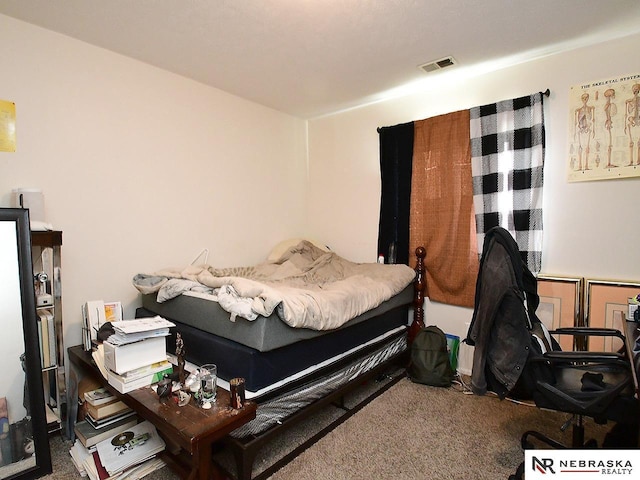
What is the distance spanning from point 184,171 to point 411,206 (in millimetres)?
1931

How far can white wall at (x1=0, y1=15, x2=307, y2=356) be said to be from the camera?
1981mm

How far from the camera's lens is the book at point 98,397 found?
1.74m

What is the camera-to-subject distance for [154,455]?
5.58 feet

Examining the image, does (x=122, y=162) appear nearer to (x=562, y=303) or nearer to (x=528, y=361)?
A: (x=528, y=361)

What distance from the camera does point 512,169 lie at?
2430mm

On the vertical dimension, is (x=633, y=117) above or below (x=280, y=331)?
above

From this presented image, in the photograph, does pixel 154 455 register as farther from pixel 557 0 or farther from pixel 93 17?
pixel 557 0

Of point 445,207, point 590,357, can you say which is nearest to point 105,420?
point 590,357

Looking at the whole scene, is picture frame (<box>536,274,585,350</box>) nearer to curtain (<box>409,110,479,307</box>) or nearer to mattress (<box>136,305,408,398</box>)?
curtain (<box>409,110,479,307</box>)

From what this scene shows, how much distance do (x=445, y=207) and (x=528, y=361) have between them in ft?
4.96

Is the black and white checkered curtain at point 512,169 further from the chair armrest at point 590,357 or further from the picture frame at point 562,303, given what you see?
the chair armrest at point 590,357

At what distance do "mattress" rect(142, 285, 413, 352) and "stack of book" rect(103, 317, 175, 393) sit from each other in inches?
9.3

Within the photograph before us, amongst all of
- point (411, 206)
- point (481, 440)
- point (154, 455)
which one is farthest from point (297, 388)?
point (411, 206)

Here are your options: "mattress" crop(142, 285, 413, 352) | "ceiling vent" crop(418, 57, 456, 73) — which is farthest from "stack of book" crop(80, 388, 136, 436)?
"ceiling vent" crop(418, 57, 456, 73)
